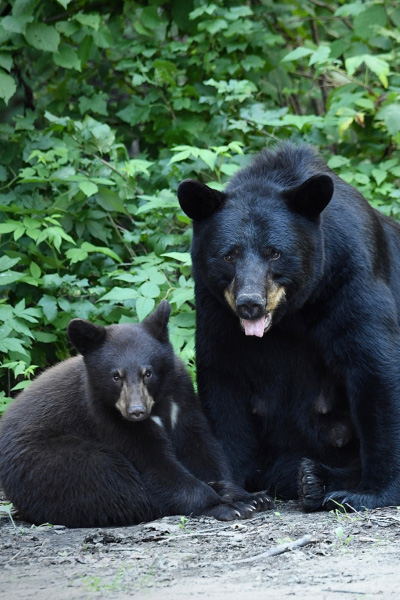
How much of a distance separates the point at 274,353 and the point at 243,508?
0.91m

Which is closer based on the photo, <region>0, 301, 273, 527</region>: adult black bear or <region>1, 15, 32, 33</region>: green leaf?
<region>0, 301, 273, 527</region>: adult black bear

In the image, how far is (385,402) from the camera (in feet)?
16.8

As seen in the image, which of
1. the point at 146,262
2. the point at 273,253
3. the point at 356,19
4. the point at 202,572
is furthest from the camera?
the point at 356,19

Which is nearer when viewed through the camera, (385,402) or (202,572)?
(202,572)

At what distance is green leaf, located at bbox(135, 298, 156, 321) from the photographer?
6.41 meters

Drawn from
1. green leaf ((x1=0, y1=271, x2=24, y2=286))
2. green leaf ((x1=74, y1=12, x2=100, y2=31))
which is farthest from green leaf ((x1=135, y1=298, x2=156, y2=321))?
green leaf ((x1=74, y1=12, x2=100, y2=31))

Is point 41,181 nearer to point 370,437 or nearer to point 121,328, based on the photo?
point 121,328

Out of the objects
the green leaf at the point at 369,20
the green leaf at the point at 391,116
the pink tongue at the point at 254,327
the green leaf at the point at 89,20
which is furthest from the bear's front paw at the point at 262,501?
the green leaf at the point at 369,20

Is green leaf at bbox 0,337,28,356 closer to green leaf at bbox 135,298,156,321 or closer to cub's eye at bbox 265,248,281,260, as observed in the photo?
green leaf at bbox 135,298,156,321

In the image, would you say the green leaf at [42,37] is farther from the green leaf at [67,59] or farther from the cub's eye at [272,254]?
the cub's eye at [272,254]

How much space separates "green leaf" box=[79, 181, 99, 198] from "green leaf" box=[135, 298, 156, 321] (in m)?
1.35

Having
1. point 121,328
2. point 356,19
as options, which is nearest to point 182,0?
point 356,19

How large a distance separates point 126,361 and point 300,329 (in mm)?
951

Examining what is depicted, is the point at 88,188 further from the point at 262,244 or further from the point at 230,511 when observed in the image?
the point at 230,511
